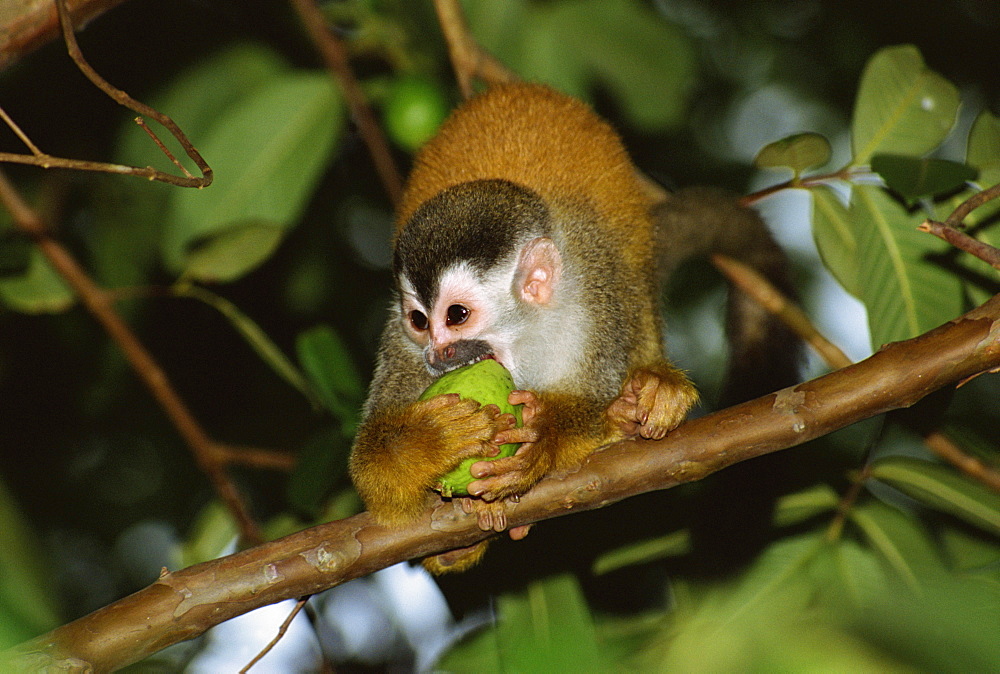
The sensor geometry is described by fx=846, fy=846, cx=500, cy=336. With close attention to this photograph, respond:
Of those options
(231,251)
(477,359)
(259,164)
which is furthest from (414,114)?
(477,359)

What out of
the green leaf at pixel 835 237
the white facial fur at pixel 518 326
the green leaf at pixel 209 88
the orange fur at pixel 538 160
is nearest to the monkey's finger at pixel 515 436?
the white facial fur at pixel 518 326

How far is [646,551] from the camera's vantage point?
7.75ft

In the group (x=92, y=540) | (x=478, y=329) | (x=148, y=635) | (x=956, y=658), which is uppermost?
(x=92, y=540)

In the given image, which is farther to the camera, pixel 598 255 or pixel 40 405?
pixel 40 405

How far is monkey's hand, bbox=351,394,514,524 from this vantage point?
184cm

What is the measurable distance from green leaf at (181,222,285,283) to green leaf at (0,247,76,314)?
537mm

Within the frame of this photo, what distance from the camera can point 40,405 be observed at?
4422mm

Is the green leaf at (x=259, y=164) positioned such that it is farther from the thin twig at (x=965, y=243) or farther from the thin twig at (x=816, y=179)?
the thin twig at (x=965, y=243)

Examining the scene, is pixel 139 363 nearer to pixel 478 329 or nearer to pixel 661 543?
pixel 478 329

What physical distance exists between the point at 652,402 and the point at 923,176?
2.70 feet

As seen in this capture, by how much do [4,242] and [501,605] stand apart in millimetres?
1742

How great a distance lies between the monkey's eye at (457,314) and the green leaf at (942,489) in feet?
3.72

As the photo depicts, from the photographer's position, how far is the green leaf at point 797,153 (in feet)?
7.38

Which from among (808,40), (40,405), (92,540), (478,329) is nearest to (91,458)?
(92,540)
